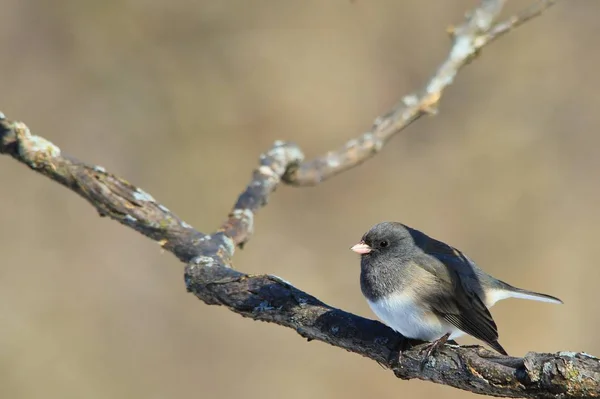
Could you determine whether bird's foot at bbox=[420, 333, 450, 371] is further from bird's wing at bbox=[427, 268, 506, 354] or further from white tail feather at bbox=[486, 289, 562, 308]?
white tail feather at bbox=[486, 289, 562, 308]

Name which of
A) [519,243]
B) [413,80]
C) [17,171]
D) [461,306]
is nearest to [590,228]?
[519,243]

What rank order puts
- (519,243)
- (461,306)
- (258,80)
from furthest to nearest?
(258,80)
(519,243)
(461,306)

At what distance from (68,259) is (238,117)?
51.1 inches

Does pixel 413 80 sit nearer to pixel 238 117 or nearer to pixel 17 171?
pixel 238 117

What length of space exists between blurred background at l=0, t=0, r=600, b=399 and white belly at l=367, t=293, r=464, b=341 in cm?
215

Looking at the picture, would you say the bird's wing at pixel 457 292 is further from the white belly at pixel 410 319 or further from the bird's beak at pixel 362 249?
the bird's beak at pixel 362 249

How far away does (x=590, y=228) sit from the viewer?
4.24 metres

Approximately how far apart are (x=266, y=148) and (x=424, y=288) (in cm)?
260

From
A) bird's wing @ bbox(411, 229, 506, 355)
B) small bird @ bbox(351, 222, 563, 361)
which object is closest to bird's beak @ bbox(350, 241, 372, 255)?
small bird @ bbox(351, 222, 563, 361)

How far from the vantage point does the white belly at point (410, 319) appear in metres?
1.77

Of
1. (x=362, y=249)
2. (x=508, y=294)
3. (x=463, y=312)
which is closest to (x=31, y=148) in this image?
(x=362, y=249)

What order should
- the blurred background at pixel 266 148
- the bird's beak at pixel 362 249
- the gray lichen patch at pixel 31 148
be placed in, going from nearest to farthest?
1. the bird's beak at pixel 362 249
2. the gray lichen patch at pixel 31 148
3. the blurred background at pixel 266 148

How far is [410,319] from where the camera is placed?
1792 mm

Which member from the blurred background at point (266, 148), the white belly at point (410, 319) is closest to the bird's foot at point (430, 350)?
the white belly at point (410, 319)
